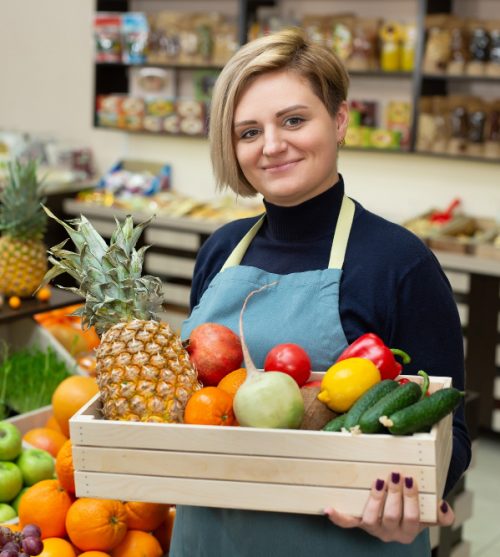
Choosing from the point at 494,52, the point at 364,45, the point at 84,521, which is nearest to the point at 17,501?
the point at 84,521

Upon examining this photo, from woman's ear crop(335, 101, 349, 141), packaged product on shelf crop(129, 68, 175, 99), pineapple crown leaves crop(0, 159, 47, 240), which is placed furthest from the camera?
packaged product on shelf crop(129, 68, 175, 99)

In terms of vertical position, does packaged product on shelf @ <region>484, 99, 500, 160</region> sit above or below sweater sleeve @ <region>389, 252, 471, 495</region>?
below

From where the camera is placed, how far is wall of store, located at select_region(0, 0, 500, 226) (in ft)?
18.8

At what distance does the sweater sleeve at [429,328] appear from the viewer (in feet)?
5.54

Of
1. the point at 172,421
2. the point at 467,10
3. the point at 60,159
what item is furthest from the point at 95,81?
the point at 172,421

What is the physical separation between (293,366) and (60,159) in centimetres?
561

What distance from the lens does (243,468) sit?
1402mm

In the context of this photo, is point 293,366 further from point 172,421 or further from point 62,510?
point 62,510

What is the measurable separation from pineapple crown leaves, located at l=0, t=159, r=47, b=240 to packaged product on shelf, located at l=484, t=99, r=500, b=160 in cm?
277

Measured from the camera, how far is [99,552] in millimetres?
2057

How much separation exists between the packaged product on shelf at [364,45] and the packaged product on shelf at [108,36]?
1791 mm

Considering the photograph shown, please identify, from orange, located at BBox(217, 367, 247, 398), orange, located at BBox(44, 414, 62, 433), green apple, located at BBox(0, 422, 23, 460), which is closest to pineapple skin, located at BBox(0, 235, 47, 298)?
orange, located at BBox(44, 414, 62, 433)

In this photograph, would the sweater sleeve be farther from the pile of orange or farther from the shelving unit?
the shelving unit

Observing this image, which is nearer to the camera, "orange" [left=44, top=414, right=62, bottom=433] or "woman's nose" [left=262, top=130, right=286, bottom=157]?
"woman's nose" [left=262, top=130, right=286, bottom=157]
